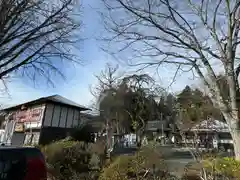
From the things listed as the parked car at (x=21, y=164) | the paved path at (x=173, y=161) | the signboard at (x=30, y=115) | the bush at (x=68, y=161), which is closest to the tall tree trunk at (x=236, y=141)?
the paved path at (x=173, y=161)

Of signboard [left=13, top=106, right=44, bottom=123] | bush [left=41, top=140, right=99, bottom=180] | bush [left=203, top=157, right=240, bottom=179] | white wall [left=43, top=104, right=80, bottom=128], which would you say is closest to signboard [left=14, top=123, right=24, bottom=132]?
signboard [left=13, top=106, right=44, bottom=123]

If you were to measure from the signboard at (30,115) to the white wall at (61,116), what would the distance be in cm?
91

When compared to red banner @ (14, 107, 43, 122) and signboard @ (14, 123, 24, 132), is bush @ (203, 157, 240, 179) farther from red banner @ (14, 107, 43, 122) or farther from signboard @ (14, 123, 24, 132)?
signboard @ (14, 123, 24, 132)

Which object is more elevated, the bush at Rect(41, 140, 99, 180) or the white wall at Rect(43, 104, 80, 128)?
the white wall at Rect(43, 104, 80, 128)

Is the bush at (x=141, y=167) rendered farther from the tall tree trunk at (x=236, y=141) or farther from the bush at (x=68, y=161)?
the tall tree trunk at (x=236, y=141)

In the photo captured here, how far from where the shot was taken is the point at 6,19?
8336mm

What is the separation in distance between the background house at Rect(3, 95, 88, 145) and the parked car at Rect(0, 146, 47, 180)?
21.3m

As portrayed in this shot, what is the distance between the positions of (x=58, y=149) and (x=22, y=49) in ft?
16.1

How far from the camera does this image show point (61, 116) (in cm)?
2695

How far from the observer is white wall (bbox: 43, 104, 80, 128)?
84.6 ft

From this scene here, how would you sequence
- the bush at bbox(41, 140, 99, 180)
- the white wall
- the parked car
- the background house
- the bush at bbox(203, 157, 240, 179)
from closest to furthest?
the parked car
the bush at bbox(203, 157, 240, 179)
the bush at bbox(41, 140, 99, 180)
the background house
the white wall

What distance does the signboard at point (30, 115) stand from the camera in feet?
85.7

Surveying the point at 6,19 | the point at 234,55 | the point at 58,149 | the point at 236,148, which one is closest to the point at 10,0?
the point at 6,19

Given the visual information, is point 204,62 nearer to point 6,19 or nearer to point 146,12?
point 146,12
